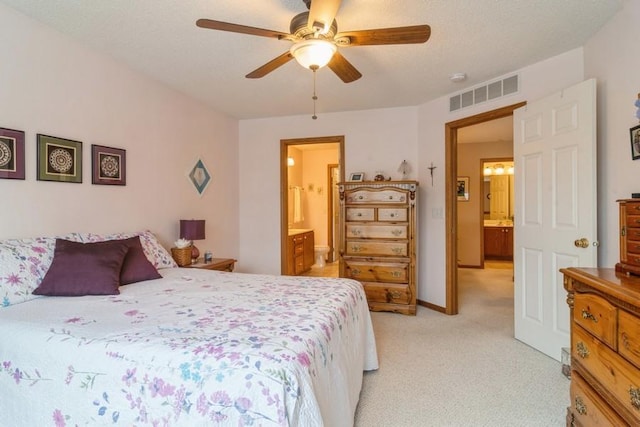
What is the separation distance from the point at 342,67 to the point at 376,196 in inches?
76.6

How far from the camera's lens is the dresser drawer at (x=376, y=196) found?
12.5 feet

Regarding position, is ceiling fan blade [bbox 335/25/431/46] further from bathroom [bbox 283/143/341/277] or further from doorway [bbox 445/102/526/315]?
bathroom [bbox 283/143/341/277]

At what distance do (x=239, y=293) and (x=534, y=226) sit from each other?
249 cm

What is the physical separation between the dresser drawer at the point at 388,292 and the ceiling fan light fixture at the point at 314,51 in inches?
104

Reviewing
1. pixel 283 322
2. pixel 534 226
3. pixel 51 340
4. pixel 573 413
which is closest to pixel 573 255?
pixel 534 226

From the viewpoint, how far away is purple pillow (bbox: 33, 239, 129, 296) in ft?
6.54

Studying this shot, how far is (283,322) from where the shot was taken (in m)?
1.54

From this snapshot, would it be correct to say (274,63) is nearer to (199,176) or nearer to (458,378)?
(199,176)

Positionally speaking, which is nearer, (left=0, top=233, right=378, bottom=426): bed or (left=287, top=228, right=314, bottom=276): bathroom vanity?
(left=0, top=233, right=378, bottom=426): bed

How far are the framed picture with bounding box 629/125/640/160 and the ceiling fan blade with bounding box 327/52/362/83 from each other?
1.75 meters

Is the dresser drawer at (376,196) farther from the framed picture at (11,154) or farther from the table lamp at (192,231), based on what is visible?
the framed picture at (11,154)

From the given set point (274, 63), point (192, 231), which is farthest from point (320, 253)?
point (274, 63)

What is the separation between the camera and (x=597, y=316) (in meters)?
1.46

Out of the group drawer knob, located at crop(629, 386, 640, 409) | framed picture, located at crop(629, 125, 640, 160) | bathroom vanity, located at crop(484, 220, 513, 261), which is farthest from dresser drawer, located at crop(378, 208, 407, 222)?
bathroom vanity, located at crop(484, 220, 513, 261)
